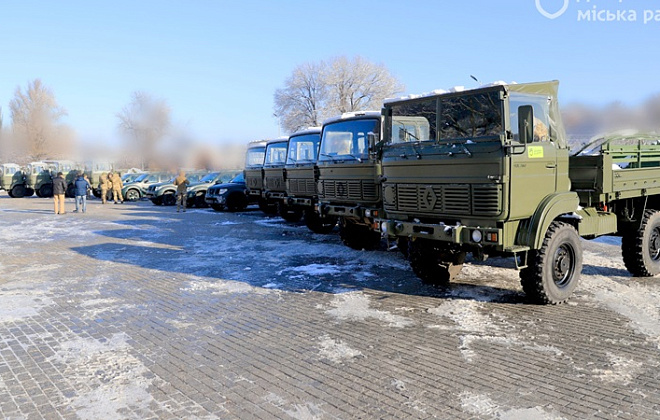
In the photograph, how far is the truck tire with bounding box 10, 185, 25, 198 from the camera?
34.8 metres

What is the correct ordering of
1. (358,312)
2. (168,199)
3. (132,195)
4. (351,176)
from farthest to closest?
1. (132,195)
2. (168,199)
3. (351,176)
4. (358,312)

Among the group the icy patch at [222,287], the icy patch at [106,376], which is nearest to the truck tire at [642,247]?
the icy patch at [222,287]

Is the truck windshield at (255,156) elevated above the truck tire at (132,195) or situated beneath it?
elevated above

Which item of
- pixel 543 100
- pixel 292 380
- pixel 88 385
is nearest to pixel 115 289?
pixel 88 385

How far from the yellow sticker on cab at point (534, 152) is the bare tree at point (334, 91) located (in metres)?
39.6

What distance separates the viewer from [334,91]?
4706 cm

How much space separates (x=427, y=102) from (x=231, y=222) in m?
11.3

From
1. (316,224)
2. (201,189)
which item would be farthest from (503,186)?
(201,189)

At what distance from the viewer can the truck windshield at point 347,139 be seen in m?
10.0

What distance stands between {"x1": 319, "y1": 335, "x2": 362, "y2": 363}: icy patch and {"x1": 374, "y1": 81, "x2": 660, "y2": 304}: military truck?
206 centimetres

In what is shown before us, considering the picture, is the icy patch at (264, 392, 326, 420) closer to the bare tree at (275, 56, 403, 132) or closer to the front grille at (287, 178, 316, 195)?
the front grille at (287, 178, 316, 195)

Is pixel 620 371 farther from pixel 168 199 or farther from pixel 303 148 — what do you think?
pixel 168 199

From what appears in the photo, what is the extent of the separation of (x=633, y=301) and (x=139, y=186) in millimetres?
28160

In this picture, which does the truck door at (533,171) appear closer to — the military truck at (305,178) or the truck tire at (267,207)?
the military truck at (305,178)
